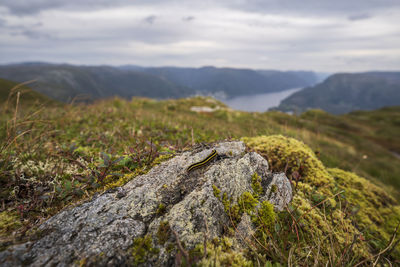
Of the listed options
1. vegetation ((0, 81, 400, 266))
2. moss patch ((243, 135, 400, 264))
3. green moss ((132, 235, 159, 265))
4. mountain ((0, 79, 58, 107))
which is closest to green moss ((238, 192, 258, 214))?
vegetation ((0, 81, 400, 266))

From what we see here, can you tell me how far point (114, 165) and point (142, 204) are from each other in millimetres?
1233

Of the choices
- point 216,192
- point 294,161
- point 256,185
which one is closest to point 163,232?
A: point 216,192

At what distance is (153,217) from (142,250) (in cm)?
40

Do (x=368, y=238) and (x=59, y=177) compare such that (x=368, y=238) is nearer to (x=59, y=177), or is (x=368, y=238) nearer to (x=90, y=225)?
(x=90, y=225)

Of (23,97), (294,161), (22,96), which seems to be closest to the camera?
(294,161)

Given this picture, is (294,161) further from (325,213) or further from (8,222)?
(8,222)

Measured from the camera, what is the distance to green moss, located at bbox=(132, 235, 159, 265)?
1.79m

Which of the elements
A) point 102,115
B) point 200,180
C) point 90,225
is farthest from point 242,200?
point 102,115

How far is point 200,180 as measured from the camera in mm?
2637

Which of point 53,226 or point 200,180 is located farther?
point 200,180

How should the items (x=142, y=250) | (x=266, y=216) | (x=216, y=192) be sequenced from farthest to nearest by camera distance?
(x=266, y=216) → (x=216, y=192) → (x=142, y=250)

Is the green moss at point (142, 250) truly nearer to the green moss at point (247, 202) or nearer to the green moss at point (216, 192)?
the green moss at point (216, 192)

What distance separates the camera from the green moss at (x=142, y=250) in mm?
1792

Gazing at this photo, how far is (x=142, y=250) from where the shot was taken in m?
1.84
